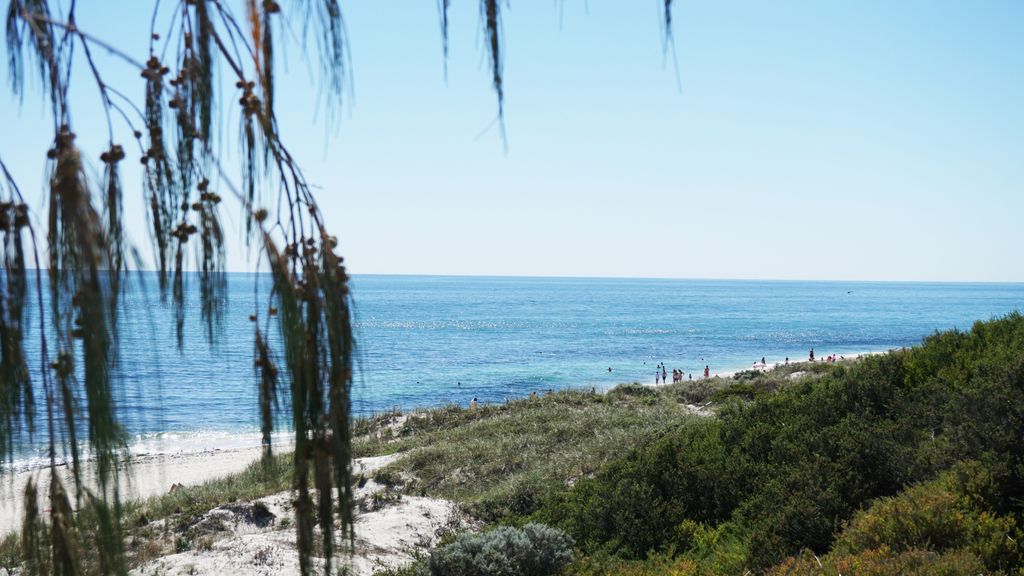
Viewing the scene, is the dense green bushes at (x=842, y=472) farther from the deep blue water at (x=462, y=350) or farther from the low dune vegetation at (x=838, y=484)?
the deep blue water at (x=462, y=350)

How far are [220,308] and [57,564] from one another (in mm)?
887

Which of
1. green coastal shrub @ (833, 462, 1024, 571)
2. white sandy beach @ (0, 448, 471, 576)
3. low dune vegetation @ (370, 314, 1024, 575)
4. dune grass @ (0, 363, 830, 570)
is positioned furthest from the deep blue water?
green coastal shrub @ (833, 462, 1024, 571)

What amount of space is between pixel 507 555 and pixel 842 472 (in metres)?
3.27

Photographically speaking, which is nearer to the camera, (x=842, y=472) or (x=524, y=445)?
(x=842, y=472)

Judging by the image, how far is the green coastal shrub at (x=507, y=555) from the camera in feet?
23.3

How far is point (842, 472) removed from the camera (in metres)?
6.91

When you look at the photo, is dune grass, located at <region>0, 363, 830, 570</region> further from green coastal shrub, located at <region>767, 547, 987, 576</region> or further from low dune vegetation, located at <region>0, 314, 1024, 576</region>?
green coastal shrub, located at <region>767, 547, 987, 576</region>

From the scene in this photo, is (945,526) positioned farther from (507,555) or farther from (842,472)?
(507,555)

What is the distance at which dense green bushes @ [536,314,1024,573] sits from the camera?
5230 mm

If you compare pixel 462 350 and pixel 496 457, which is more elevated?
pixel 496 457

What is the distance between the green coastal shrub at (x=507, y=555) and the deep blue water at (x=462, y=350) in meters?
2.08

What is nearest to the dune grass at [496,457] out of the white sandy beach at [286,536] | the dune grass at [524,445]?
the dune grass at [524,445]

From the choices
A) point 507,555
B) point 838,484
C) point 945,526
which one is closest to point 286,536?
point 507,555

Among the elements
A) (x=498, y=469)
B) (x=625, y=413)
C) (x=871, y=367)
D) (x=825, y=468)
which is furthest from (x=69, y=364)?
(x=625, y=413)
